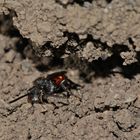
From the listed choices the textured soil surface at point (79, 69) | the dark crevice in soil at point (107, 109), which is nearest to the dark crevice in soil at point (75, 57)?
the textured soil surface at point (79, 69)

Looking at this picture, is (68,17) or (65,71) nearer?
(68,17)

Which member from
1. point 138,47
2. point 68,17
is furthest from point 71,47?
point 138,47

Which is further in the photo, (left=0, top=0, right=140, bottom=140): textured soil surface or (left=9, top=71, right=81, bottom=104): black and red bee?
(left=9, top=71, right=81, bottom=104): black and red bee

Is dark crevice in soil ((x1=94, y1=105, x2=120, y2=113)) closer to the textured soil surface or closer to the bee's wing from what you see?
the textured soil surface

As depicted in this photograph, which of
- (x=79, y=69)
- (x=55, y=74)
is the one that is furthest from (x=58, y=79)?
(x=79, y=69)

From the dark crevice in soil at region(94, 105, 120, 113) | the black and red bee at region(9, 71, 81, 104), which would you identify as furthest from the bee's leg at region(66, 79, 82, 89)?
the dark crevice in soil at region(94, 105, 120, 113)

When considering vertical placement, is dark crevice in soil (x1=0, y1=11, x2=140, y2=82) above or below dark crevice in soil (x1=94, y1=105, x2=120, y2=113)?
above

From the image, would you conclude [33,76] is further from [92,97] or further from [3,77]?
[92,97]
